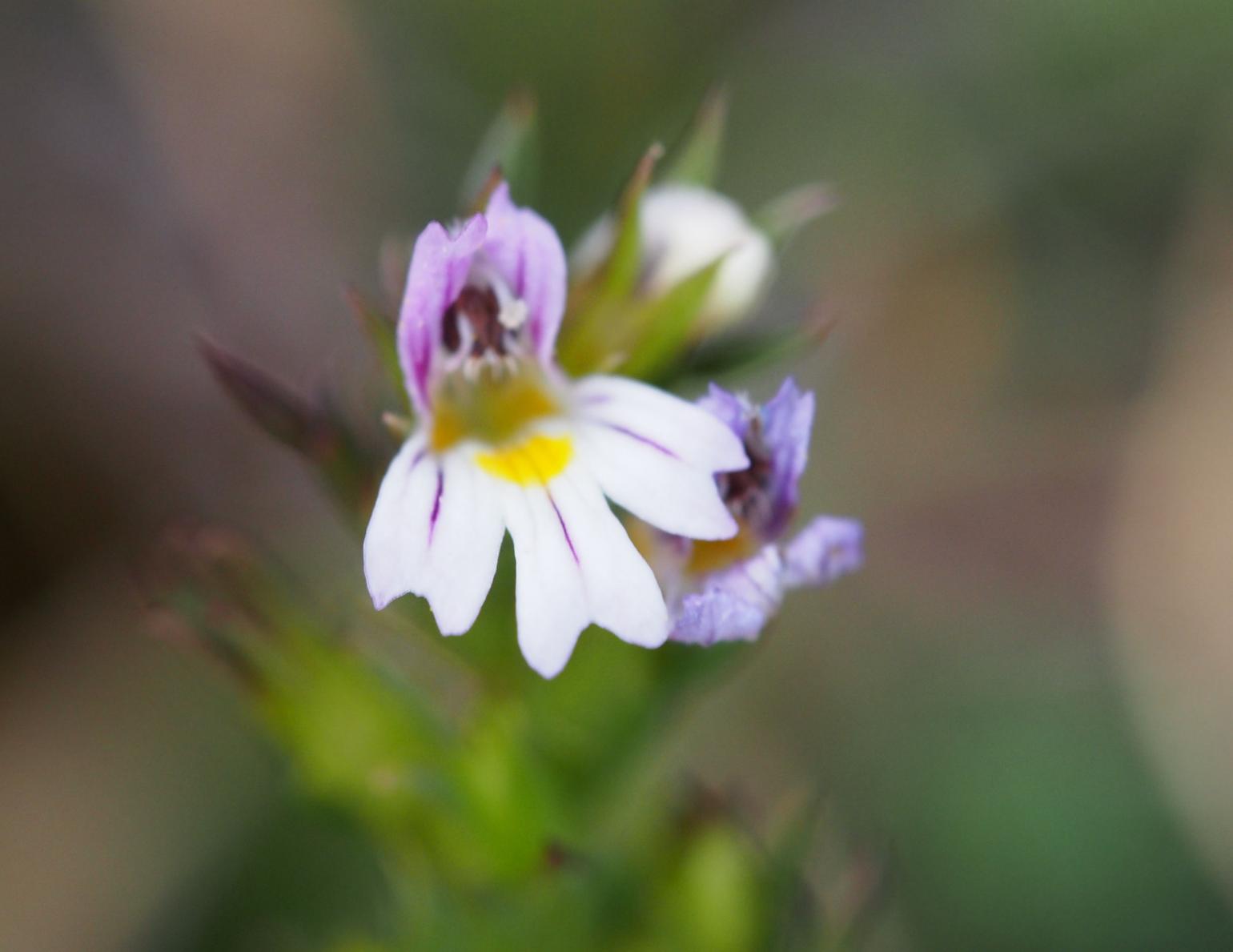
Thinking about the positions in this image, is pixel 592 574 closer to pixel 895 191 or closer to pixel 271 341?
pixel 271 341

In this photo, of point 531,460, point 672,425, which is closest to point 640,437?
point 672,425

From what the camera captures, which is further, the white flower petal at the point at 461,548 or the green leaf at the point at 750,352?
the green leaf at the point at 750,352

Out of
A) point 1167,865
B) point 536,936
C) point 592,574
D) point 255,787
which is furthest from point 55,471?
point 1167,865

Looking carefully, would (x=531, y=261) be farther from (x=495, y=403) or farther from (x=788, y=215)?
(x=788, y=215)

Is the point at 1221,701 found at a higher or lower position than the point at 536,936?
higher

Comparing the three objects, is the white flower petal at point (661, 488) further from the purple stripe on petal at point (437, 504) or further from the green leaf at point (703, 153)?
the green leaf at point (703, 153)

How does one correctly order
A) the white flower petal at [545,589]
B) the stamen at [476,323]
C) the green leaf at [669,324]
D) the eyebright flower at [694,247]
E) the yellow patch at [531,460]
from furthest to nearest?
the eyebright flower at [694,247], the stamen at [476,323], the green leaf at [669,324], the yellow patch at [531,460], the white flower petal at [545,589]

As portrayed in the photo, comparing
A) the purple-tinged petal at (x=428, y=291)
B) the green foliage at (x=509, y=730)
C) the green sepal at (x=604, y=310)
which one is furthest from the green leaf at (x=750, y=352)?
the purple-tinged petal at (x=428, y=291)
